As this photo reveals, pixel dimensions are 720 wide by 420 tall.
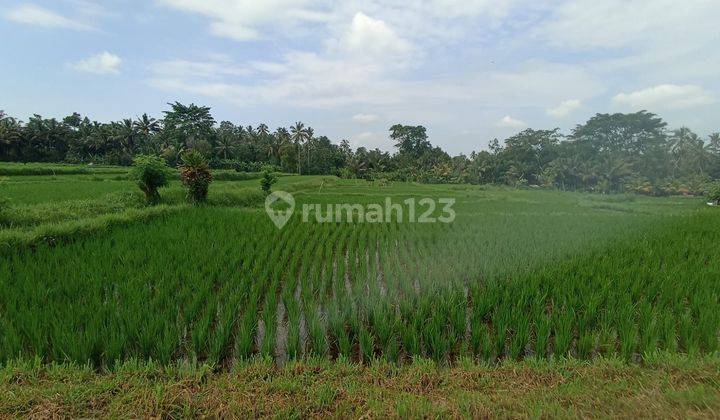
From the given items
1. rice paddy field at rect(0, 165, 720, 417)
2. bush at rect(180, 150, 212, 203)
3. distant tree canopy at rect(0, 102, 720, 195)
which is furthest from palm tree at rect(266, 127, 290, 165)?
rice paddy field at rect(0, 165, 720, 417)

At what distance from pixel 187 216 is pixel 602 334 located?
334 inches

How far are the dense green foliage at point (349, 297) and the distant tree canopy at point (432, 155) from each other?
2249cm

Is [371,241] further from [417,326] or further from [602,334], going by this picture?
[602,334]

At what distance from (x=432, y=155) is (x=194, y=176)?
131ft

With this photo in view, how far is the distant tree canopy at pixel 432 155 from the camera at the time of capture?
95.7ft

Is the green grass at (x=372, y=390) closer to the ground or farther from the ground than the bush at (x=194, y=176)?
closer to the ground

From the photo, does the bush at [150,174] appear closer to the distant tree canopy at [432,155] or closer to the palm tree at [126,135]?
the distant tree canopy at [432,155]

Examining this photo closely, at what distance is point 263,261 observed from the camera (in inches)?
209

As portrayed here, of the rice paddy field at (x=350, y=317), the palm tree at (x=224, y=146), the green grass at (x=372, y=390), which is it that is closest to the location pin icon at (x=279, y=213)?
the rice paddy field at (x=350, y=317)

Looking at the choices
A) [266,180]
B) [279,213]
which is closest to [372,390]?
[279,213]

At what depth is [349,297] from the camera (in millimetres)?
3986

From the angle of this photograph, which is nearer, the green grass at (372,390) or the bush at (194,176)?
the green grass at (372,390)

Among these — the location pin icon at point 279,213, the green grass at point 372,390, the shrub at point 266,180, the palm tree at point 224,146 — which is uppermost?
the palm tree at point 224,146

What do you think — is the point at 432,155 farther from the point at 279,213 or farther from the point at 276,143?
the point at 279,213
